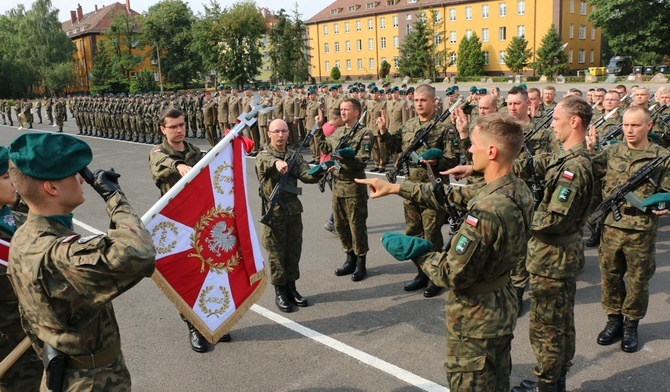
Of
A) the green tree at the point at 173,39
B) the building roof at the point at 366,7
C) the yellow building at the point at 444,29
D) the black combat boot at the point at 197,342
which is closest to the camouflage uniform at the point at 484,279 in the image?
the black combat boot at the point at 197,342

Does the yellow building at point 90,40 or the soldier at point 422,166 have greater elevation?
the yellow building at point 90,40

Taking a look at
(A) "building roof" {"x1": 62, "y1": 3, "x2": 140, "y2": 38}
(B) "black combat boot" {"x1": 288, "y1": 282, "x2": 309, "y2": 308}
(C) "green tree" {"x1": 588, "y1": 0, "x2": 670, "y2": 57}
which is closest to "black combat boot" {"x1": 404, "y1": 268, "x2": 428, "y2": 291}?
(B) "black combat boot" {"x1": 288, "y1": 282, "x2": 309, "y2": 308}

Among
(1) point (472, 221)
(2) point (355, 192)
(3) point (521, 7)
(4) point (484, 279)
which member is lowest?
(2) point (355, 192)

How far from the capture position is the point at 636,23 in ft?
158

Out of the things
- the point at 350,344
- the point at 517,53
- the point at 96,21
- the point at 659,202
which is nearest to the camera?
the point at 659,202

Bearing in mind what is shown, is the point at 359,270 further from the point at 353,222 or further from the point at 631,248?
the point at 631,248

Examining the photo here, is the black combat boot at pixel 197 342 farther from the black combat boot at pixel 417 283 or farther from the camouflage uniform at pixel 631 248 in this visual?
the camouflage uniform at pixel 631 248

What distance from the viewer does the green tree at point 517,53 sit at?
52.9m

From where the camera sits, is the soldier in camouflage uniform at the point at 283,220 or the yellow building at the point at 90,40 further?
the yellow building at the point at 90,40

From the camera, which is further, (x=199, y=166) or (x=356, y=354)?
(x=356, y=354)

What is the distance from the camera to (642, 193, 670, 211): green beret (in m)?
4.02

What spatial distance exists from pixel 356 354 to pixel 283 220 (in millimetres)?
1672

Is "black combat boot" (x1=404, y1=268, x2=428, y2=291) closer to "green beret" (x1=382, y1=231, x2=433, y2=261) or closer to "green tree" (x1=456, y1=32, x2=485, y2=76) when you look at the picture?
"green beret" (x1=382, y1=231, x2=433, y2=261)

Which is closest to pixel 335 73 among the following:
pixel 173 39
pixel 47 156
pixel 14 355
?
pixel 173 39
